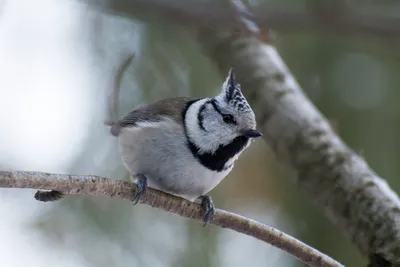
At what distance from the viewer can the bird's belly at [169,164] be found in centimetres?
190

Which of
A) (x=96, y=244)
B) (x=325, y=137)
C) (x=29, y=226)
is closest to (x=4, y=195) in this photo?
(x=29, y=226)

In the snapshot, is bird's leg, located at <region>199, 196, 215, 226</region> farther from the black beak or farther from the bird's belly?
the black beak

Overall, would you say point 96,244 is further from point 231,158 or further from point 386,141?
point 386,141

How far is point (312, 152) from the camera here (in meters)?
2.25

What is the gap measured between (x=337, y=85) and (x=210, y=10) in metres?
2.26

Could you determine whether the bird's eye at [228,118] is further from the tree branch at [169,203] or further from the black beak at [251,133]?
the tree branch at [169,203]

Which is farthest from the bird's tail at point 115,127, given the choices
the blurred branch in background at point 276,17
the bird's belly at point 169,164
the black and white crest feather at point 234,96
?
the blurred branch in background at point 276,17

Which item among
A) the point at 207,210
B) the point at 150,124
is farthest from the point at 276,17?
the point at 150,124

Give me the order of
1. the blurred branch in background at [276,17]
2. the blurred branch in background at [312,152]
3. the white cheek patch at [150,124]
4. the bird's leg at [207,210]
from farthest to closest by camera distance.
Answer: the white cheek patch at [150,124] → the blurred branch in background at [312,152] → the bird's leg at [207,210] → the blurred branch in background at [276,17]

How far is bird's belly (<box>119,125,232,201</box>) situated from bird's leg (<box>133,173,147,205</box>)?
0.15 feet

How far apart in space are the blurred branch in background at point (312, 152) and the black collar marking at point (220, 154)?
0.33 meters

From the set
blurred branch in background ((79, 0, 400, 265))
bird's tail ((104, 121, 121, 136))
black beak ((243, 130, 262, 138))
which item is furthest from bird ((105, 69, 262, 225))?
blurred branch in background ((79, 0, 400, 265))

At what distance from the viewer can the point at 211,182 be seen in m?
1.96

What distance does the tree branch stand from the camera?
1.36m
